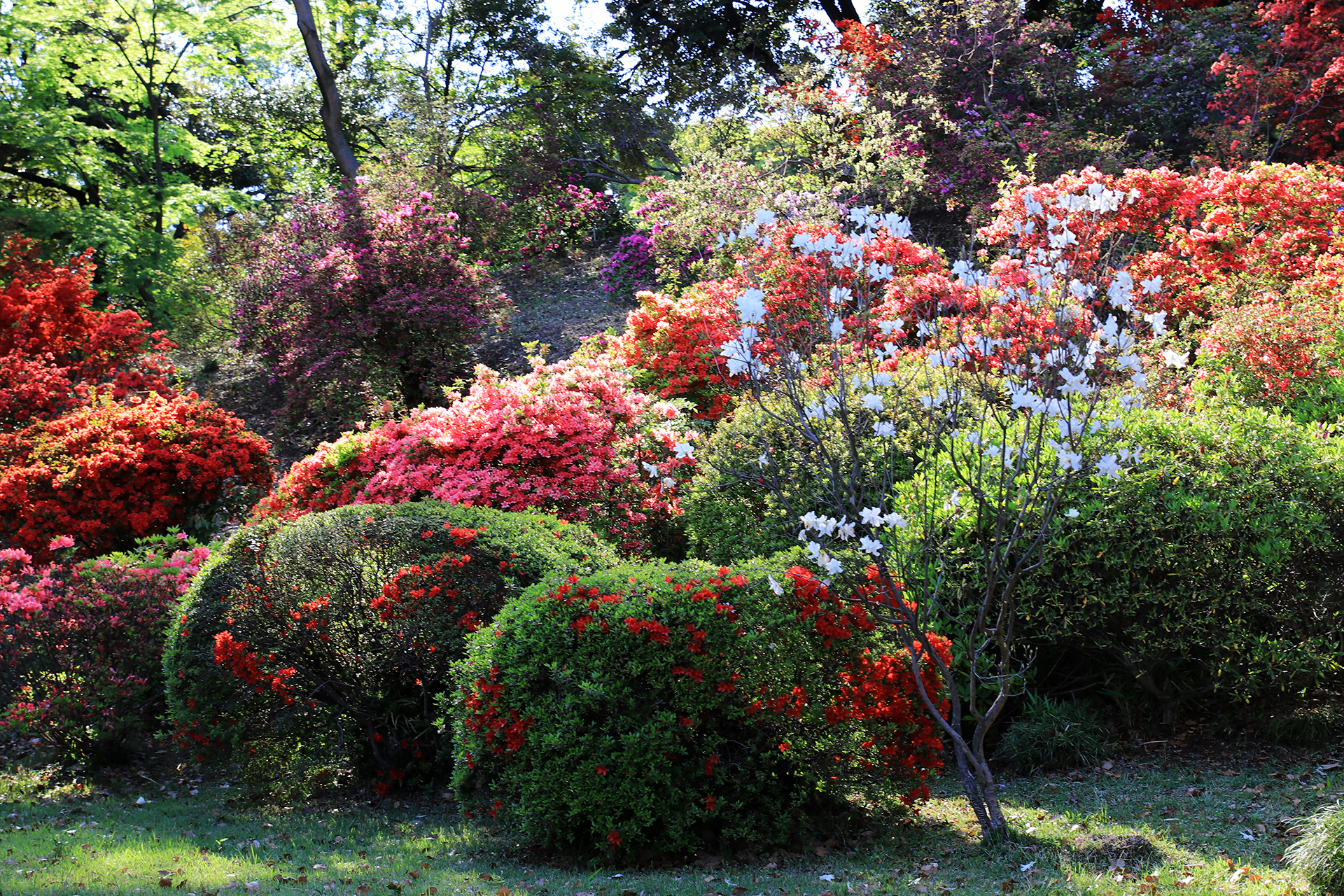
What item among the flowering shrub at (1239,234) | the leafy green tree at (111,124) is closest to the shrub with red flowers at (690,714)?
the flowering shrub at (1239,234)

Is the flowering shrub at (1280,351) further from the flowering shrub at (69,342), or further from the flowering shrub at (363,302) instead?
the flowering shrub at (69,342)

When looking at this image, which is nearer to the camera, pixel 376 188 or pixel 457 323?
pixel 457 323

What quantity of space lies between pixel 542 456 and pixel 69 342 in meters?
7.39

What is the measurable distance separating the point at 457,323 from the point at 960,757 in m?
9.38

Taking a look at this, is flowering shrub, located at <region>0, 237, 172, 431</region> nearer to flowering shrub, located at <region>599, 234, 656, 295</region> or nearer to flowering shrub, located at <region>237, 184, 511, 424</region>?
flowering shrub, located at <region>237, 184, 511, 424</region>

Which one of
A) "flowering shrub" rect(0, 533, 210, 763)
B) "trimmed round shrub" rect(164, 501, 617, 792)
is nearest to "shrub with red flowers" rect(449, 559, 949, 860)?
"trimmed round shrub" rect(164, 501, 617, 792)

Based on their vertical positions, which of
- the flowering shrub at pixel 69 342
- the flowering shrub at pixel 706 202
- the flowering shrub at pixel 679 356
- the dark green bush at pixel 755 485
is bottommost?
the dark green bush at pixel 755 485

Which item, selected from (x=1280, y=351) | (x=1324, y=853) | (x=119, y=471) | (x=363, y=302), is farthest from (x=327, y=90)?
(x=1324, y=853)

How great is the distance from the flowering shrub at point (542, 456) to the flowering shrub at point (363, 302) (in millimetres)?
3766

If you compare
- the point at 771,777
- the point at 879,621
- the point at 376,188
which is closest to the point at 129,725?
the point at 771,777

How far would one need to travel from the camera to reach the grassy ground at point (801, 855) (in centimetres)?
396

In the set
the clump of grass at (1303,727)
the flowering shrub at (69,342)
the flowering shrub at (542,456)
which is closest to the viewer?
the clump of grass at (1303,727)

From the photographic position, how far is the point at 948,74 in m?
15.5

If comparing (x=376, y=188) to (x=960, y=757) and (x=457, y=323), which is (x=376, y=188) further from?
(x=960, y=757)
